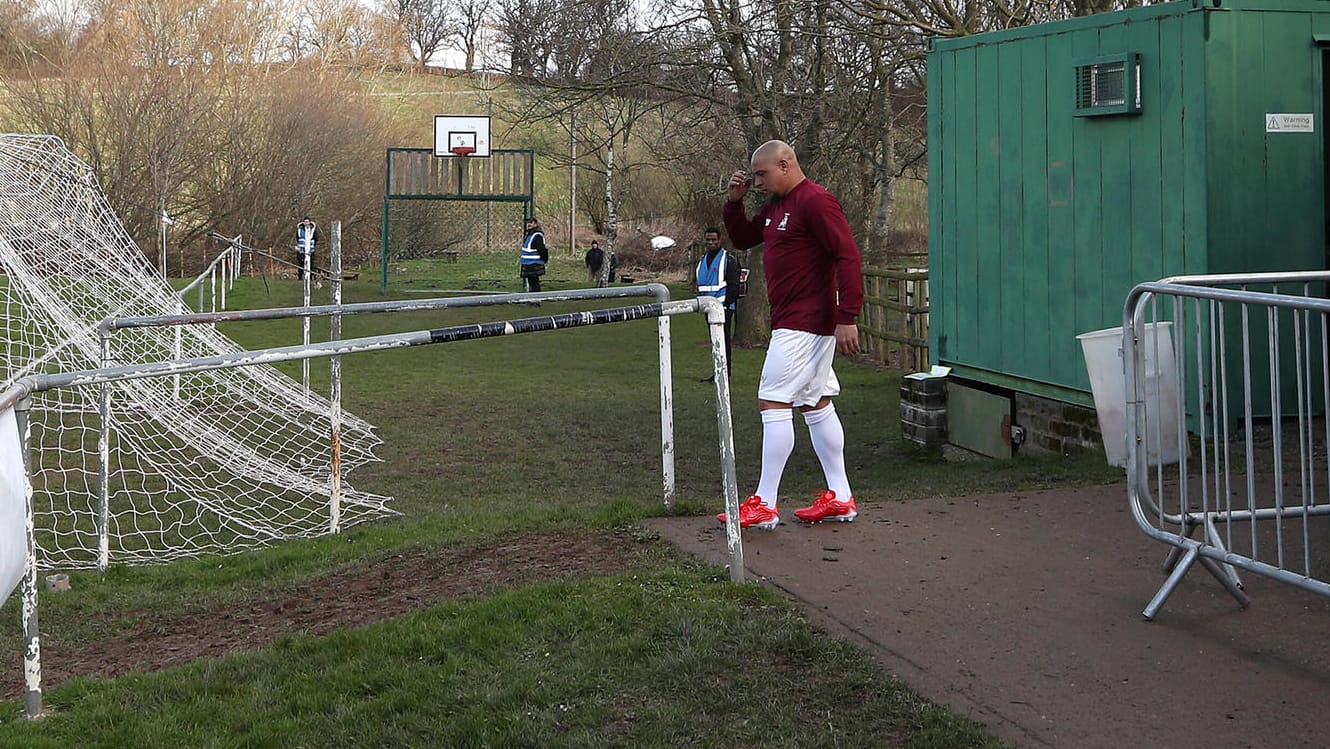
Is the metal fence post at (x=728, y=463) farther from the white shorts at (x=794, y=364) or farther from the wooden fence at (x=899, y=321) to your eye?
the wooden fence at (x=899, y=321)

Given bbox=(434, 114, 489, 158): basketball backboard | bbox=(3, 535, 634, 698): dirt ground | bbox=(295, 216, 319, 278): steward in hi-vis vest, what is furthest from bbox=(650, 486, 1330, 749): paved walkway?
bbox=(434, 114, 489, 158): basketball backboard

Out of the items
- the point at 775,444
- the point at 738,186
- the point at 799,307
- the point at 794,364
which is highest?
the point at 738,186

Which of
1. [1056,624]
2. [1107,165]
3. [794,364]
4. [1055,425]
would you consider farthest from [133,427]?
[1056,624]

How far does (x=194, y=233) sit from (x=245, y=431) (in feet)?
87.3

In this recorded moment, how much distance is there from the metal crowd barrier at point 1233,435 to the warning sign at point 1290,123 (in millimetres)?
908

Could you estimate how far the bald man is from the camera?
6203 millimetres

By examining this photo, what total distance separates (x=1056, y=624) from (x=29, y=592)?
3155 millimetres

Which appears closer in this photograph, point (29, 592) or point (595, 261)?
point (29, 592)

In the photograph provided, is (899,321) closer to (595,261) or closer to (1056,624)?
(1056,624)

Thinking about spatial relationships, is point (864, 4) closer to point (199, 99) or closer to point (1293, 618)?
point (1293, 618)

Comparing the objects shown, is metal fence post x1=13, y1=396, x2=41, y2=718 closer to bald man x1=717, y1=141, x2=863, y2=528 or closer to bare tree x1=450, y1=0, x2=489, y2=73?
bald man x1=717, y1=141, x2=863, y2=528

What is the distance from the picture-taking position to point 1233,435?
28.0 ft

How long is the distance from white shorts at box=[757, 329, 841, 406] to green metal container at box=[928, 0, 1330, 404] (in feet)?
10.2

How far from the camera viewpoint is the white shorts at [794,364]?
20.7 feet
